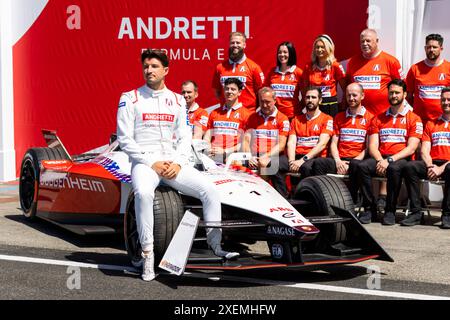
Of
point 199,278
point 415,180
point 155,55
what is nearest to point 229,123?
point 415,180

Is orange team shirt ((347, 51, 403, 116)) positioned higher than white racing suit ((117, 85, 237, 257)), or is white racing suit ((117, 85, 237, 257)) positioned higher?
orange team shirt ((347, 51, 403, 116))

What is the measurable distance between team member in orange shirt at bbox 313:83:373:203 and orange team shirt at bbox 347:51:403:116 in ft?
1.10

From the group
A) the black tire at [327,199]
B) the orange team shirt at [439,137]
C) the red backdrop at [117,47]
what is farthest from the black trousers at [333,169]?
the black tire at [327,199]

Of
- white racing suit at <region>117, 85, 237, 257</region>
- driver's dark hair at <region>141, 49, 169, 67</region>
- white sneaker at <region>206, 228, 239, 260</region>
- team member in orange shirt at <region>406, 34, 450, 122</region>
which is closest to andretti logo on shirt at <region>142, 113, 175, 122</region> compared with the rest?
white racing suit at <region>117, 85, 237, 257</region>

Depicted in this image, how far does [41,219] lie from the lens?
32.5 ft

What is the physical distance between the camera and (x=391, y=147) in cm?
1006

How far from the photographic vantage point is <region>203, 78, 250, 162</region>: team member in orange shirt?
10.6 metres

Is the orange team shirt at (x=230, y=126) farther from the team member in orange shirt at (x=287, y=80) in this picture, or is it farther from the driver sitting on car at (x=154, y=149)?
the driver sitting on car at (x=154, y=149)

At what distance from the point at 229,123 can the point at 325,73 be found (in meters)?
1.33

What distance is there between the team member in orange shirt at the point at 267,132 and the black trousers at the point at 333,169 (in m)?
0.50

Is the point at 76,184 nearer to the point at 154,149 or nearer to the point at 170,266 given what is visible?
the point at 154,149

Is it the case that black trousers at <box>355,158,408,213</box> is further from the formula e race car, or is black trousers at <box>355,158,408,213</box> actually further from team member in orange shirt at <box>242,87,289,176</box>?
the formula e race car
